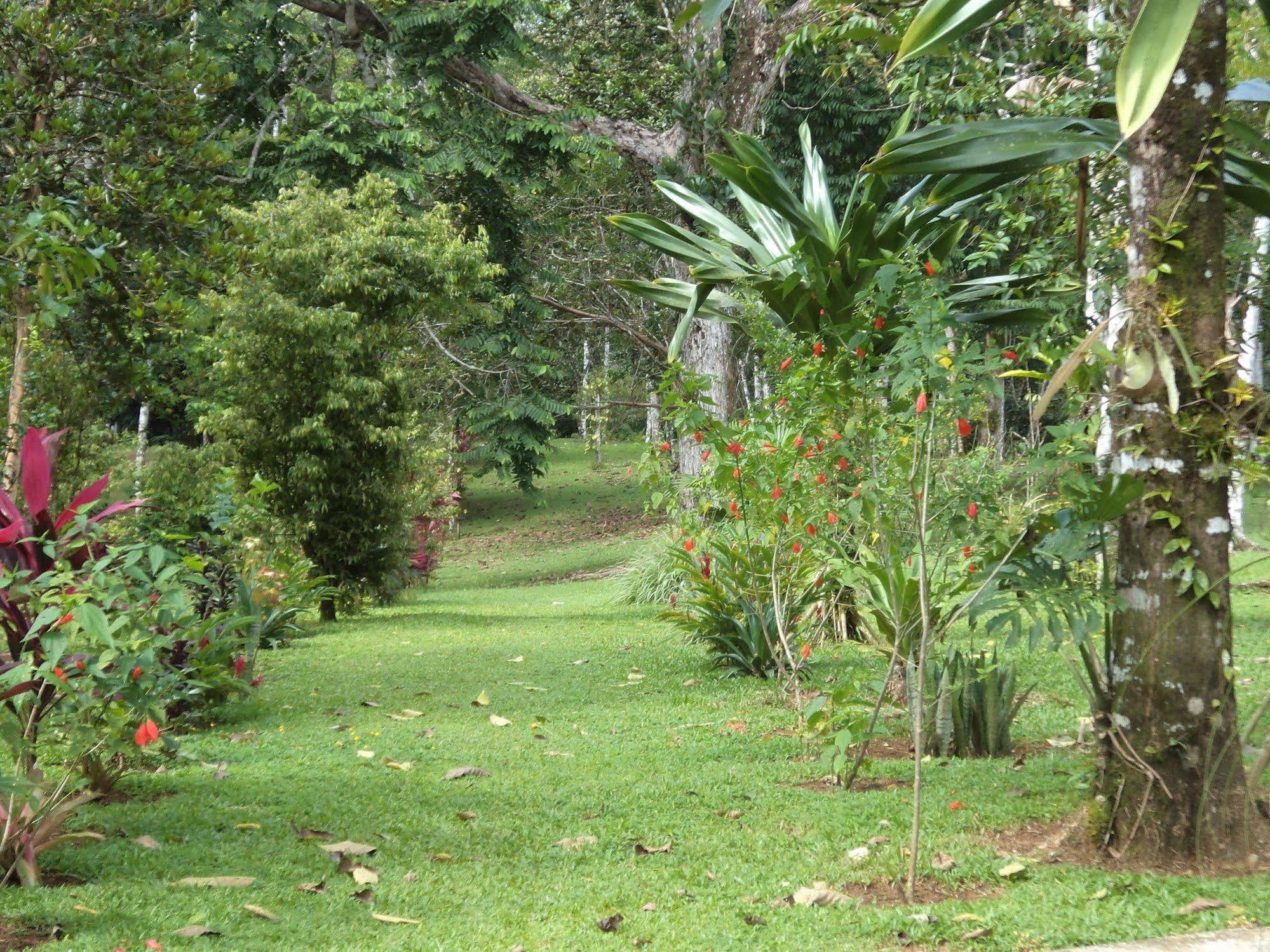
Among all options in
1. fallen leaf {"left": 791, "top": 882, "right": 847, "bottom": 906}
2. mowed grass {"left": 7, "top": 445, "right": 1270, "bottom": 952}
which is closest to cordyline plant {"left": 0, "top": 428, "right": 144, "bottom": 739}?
mowed grass {"left": 7, "top": 445, "right": 1270, "bottom": 952}

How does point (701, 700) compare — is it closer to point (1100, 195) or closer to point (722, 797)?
point (722, 797)

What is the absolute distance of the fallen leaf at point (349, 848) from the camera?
157 inches

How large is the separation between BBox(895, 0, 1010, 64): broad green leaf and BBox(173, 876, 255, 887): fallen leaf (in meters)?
3.18

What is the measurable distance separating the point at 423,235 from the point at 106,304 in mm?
7275

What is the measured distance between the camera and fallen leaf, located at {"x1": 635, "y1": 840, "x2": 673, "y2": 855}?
13.5ft

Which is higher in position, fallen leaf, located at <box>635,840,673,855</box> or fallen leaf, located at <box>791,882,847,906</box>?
fallen leaf, located at <box>791,882,847,906</box>

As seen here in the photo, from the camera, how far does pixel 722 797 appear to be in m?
4.85

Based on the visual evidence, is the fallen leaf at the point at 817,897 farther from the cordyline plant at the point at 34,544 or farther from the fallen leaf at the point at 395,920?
the cordyline plant at the point at 34,544

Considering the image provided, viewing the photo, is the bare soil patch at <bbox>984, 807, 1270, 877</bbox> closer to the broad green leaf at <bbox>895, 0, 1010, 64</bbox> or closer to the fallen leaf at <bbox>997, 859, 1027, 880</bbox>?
the fallen leaf at <bbox>997, 859, 1027, 880</bbox>

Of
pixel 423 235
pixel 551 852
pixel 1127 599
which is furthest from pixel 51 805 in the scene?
pixel 423 235

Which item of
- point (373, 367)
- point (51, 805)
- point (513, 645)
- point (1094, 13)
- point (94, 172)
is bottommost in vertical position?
point (513, 645)

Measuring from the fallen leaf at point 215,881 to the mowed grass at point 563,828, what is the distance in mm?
62

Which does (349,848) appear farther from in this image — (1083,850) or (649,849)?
(1083,850)

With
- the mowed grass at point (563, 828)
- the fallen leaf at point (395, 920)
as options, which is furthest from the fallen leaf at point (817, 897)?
the fallen leaf at point (395, 920)
